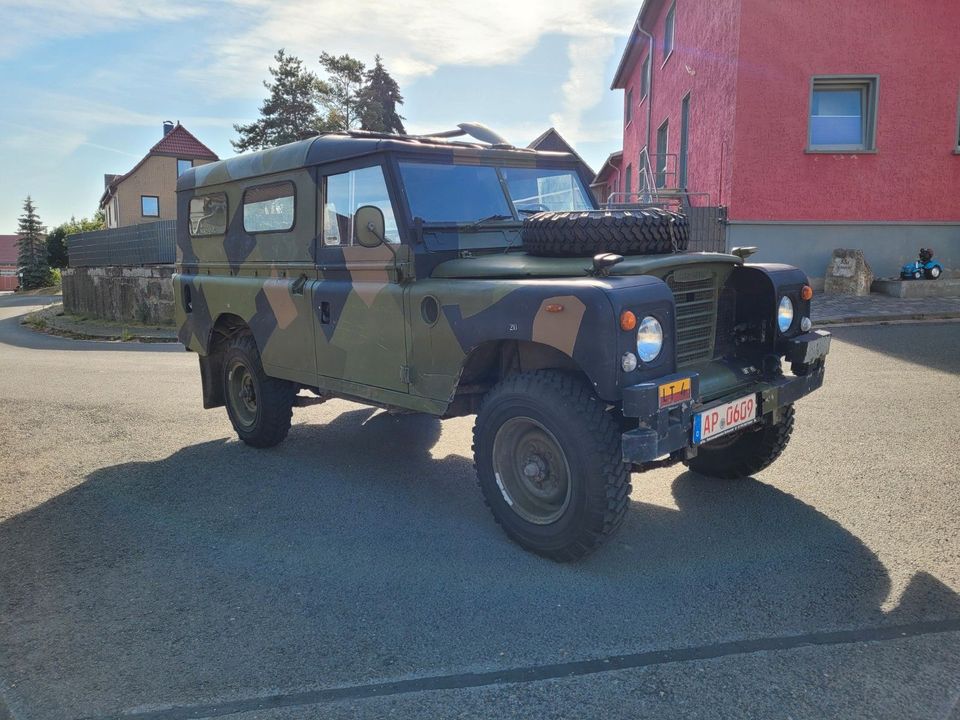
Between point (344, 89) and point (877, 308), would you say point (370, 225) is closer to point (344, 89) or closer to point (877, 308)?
point (877, 308)

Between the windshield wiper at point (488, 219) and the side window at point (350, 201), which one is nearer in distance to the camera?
the side window at point (350, 201)

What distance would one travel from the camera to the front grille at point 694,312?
12.6 ft

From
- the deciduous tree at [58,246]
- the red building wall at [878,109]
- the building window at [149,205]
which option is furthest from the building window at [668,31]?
the deciduous tree at [58,246]

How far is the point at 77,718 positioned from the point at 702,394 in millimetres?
2960

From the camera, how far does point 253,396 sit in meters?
5.94

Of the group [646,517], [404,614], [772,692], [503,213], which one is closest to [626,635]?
[772,692]

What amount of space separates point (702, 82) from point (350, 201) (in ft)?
45.6

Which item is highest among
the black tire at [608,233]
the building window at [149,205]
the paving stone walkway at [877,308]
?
the building window at [149,205]

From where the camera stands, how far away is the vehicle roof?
4.54m

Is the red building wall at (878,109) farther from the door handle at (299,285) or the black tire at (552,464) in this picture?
the black tire at (552,464)

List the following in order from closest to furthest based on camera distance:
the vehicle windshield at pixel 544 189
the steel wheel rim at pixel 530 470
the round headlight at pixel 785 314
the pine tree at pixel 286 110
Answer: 1. the steel wheel rim at pixel 530 470
2. the round headlight at pixel 785 314
3. the vehicle windshield at pixel 544 189
4. the pine tree at pixel 286 110

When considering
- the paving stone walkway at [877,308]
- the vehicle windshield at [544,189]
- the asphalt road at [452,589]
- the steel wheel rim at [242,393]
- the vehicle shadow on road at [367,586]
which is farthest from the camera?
the paving stone walkway at [877,308]

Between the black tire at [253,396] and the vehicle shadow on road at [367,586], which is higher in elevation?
the black tire at [253,396]

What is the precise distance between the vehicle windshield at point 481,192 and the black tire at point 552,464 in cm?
134
